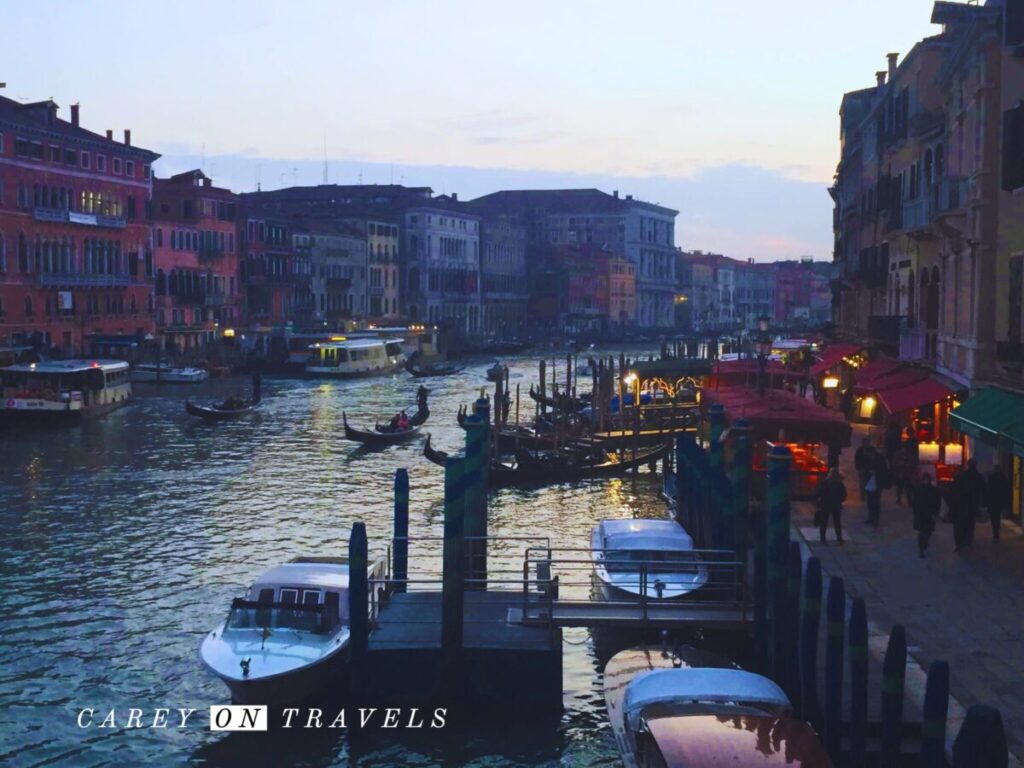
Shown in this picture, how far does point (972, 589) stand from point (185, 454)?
21610 mm

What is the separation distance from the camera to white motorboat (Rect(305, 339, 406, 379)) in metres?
58.4

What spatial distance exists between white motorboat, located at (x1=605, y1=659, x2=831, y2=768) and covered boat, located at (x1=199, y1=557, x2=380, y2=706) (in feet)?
9.78

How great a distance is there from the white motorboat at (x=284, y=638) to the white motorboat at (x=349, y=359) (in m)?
45.4

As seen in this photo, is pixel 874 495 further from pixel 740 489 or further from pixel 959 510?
pixel 740 489

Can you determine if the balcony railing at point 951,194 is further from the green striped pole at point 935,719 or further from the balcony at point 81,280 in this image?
the balcony at point 81,280

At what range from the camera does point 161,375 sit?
51.4 meters

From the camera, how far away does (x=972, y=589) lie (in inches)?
502

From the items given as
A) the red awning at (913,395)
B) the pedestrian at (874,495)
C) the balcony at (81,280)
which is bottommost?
the pedestrian at (874,495)

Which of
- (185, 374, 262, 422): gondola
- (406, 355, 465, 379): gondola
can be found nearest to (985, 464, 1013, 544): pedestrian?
(185, 374, 262, 422): gondola

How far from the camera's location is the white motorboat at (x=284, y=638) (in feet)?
37.6

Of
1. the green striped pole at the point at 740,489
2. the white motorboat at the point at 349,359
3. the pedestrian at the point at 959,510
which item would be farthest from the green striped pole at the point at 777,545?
the white motorboat at the point at 349,359

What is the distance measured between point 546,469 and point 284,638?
46.9ft

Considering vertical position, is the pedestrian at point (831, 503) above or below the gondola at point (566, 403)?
above

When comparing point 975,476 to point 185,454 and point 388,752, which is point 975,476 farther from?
point 185,454
